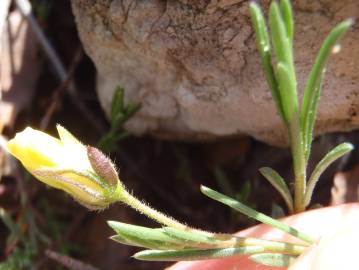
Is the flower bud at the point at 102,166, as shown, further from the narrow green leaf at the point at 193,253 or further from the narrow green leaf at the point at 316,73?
the narrow green leaf at the point at 316,73

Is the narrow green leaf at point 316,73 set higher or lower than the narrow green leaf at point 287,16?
lower

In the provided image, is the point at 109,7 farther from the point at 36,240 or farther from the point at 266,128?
the point at 36,240

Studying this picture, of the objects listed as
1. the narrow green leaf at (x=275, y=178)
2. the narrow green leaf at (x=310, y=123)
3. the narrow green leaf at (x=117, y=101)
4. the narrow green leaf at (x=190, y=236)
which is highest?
the narrow green leaf at (x=117, y=101)

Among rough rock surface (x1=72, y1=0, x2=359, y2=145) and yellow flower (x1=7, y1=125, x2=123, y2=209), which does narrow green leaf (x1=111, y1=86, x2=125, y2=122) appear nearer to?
rough rock surface (x1=72, y1=0, x2=359, y2=145)

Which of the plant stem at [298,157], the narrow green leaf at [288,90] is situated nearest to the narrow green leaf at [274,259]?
the plant stem at [298,157]

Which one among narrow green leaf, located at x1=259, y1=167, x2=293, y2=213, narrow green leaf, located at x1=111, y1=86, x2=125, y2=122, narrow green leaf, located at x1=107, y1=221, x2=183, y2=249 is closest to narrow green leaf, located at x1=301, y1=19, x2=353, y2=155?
narrow green leaf, located at x1=259, y1=167, x2=293, y2=213

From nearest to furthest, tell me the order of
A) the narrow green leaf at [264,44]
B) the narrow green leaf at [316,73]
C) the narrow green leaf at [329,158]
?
1. the narrow green leaf at [316,73]
2. the narrow green leaf at [264,44]
3. the narrow green leaf at [329,158]

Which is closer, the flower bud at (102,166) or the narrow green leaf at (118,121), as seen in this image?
the flower bud at (102,166)

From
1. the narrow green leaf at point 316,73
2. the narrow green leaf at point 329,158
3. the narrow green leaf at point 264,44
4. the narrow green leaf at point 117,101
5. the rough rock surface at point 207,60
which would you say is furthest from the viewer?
the narrow green leaf at point 117,101

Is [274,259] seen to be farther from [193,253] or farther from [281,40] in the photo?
[281,40]
